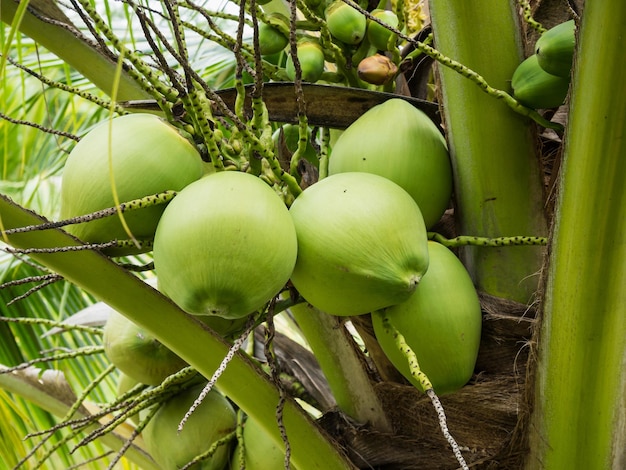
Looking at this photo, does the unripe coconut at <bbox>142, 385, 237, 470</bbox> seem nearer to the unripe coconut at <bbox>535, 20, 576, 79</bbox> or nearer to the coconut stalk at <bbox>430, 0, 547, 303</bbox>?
the coconut stalk at <bbox>430, 0, 547, 303</bbox>

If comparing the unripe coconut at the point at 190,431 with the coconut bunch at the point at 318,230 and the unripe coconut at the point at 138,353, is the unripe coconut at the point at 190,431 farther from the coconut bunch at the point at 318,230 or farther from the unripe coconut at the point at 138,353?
the coconut bunch at the point at 318,230

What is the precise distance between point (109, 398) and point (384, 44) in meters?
1.92

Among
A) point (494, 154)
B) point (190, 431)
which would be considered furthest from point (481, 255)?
point (190, 431)

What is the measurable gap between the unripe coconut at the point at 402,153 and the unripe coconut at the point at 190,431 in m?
0.57

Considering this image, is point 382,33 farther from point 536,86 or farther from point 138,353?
point 138,353

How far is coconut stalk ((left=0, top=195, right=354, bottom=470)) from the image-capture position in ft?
3.46

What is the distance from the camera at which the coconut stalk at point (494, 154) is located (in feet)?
4.21

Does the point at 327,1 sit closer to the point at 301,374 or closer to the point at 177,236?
the point at 177,236

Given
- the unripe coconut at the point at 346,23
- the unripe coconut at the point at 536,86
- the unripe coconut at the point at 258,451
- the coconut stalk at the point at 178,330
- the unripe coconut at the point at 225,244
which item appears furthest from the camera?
the unripe coconut at the point at 258,451

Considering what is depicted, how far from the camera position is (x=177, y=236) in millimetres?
923

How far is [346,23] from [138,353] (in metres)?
0.73

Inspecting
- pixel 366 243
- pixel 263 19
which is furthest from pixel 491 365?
pixel 263 19

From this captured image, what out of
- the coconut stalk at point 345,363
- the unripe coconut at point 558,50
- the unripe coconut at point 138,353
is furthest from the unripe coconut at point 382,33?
the unripe coconut at point 138,353

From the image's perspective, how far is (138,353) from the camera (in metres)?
1.44
